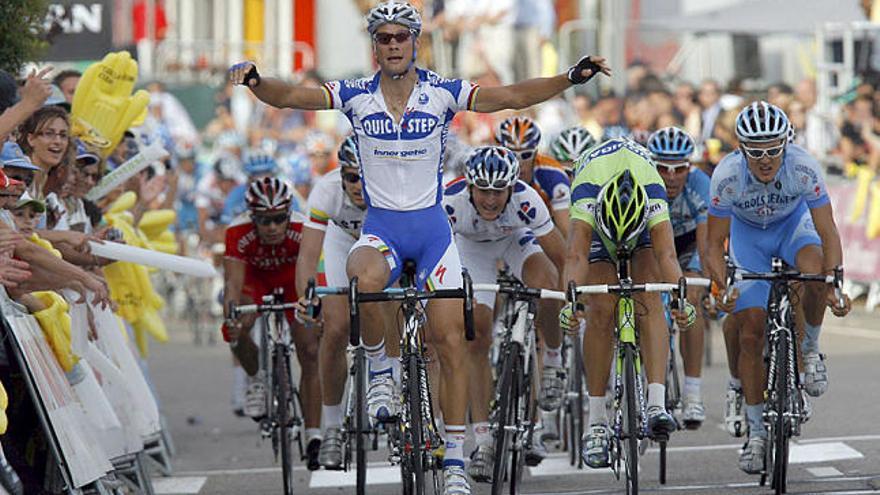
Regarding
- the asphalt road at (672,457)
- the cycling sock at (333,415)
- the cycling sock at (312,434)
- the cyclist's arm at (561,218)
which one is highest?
the cyclist's arm at (561,218)

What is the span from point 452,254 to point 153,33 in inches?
1350

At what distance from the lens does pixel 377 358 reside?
1152 centimetres

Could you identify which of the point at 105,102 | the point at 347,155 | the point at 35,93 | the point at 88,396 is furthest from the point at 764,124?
the point at 105,102

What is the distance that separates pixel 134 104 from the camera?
14.8 m

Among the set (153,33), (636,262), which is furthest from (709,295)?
(153,33)

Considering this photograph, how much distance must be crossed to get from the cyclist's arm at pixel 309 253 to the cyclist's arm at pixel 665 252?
215cm

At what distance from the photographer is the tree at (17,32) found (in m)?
12.5

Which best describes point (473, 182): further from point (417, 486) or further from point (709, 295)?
point (417, 486)

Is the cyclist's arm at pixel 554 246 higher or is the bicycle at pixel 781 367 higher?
the cyclist's arm at pixel 554 246

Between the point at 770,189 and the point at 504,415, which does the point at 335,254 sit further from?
the point at 770,189

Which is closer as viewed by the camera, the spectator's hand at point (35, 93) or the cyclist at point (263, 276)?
the spectator's hand at point (35, 93)

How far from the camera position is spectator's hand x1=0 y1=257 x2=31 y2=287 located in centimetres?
976

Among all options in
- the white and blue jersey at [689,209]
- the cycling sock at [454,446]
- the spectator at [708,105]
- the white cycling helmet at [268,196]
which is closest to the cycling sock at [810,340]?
the white and blue jersey at [689,209]

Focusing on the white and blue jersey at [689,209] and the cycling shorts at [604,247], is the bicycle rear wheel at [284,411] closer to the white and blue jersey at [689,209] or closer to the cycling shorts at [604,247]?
the cycling shorts at [604,247]
